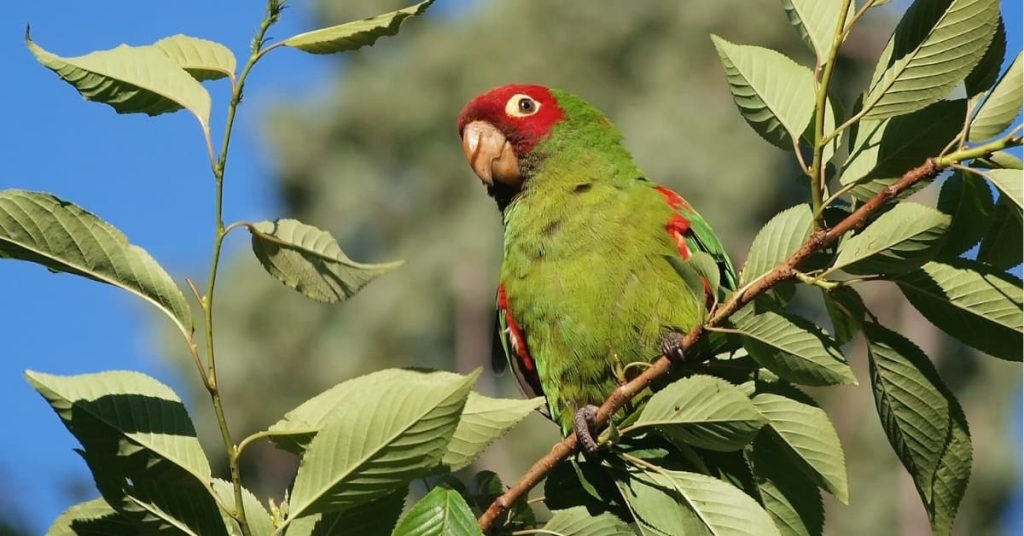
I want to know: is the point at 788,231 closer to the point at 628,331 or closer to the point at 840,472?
the point at 840,472

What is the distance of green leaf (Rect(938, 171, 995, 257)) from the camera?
1593 millimetres

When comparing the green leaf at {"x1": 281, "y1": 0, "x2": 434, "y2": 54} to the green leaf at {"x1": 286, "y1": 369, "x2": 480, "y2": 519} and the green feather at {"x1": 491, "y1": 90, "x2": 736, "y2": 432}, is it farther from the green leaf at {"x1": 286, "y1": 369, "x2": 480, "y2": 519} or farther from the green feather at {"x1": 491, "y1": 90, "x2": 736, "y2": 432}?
the green feather at {"x1": 491, "y1": 90, "x2": 736, "y2": 432}

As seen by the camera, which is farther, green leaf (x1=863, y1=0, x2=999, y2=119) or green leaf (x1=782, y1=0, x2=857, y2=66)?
green leaf (x1=782, y1=0, x2=857, y2=66)

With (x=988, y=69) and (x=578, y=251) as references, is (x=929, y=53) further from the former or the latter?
(x=578, y=251)

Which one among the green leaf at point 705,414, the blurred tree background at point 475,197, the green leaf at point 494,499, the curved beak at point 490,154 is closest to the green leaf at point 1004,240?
the green leaf at point 705,414

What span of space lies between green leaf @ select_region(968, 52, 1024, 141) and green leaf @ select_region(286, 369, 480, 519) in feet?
2.58

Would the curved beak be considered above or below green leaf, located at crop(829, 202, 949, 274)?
above

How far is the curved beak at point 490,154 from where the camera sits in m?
3.14

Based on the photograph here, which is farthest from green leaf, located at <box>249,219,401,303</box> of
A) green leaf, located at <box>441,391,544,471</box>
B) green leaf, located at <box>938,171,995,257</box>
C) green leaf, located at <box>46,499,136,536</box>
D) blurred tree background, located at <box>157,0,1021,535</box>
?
blurred tree background, located at <box>157,0,1021,535</box>

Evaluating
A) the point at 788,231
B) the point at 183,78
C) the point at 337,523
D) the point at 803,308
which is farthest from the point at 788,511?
the point at 803,308

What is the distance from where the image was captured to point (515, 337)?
288cm

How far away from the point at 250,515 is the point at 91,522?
0.70ft

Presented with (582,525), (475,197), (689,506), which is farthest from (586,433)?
(475,197)

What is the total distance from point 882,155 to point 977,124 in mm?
143
